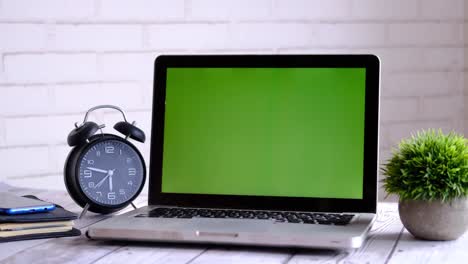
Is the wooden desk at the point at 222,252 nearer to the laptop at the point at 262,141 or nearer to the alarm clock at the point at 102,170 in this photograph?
the laptop at the point at 262,141

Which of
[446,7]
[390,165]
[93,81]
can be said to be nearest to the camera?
[390,165]

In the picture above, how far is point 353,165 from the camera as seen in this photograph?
4.35ft

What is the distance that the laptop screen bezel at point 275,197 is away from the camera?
1.31 meters

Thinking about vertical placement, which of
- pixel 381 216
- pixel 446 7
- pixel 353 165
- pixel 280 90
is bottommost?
pixel 381 216

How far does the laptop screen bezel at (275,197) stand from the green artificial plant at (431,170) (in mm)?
120

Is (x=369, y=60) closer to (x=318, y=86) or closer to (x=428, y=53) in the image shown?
(x=318, y=86)

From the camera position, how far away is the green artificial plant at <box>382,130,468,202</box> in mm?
1148

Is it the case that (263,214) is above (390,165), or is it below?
below

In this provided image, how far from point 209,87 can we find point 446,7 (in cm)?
131

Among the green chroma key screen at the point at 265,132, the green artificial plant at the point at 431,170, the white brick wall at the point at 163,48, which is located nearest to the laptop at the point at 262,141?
the green chroma key screen at the point at 265,132

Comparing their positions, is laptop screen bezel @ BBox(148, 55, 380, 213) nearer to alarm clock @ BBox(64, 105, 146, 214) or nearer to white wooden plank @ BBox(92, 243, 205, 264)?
alarm clock @ BBox(64, 105, 146, 214)

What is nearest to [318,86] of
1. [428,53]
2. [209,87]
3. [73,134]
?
[209,87]

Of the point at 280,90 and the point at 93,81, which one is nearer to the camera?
the point at 280,90

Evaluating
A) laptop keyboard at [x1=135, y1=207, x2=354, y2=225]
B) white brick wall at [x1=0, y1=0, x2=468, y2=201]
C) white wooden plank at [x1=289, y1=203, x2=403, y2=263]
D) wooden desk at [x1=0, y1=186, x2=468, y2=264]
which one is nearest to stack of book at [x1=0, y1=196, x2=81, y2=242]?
wooden desk at [x1=0, y1=186, x2=468, y2=264]
